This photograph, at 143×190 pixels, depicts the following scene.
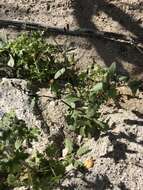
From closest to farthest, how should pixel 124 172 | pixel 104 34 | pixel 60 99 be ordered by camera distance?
1. pixel 124 172
2. pixel 60 99
3. pixel 104 34

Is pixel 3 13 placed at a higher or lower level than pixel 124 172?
higher

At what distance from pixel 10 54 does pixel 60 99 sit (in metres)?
0.57

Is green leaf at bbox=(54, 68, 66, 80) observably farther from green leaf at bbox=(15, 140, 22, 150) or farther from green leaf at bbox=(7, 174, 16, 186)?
green leaf at bbox=(7, 174, 16, 186)

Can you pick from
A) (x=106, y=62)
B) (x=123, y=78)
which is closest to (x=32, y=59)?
(x=106, y=62)

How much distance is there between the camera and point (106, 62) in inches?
179

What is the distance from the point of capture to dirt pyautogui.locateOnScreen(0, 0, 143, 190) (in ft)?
12.2

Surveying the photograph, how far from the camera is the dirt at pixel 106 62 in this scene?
3.71m

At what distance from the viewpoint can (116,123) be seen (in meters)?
3.95

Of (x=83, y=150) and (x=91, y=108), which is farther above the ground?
(x=91, y=108)

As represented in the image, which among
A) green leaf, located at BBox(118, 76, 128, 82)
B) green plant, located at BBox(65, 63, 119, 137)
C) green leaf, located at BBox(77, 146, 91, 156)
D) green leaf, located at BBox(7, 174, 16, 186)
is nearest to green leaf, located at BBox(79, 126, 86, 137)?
green plant, located at BBox(65, 63, 119, 137)

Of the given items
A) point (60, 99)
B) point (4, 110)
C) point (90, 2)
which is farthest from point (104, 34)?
point (4, 110)

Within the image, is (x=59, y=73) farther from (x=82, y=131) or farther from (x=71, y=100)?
(x=82, y=131)

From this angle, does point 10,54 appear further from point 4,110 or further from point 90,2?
point 90,2

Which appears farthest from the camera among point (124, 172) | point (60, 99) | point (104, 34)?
point (104, 34)
